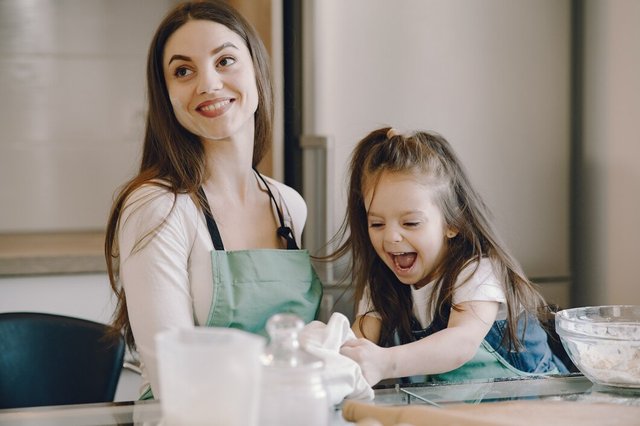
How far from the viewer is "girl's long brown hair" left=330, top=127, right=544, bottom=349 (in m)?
1.41

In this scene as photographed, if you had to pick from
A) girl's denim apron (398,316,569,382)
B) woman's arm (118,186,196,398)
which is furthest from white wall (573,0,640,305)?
woman's arm (118,186,196,398)

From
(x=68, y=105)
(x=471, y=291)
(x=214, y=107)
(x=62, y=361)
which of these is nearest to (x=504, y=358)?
(x=471, y=291)

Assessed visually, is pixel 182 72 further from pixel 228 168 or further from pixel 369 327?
pixel 369 327

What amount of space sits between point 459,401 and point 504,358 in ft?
1.47

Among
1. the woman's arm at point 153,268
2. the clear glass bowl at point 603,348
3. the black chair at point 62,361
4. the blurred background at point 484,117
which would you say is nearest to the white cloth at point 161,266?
the woman's arm at point 153,268

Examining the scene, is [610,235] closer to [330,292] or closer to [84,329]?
[330,292]

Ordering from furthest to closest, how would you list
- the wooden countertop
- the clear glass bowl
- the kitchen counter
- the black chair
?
1. the wooden countertop
2. the black chair
3. the clear glass bowl
4. the kitchen counter

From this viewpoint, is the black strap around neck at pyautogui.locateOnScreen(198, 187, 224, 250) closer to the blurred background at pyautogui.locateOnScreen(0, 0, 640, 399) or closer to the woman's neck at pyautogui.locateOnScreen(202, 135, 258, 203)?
the woman's neck at pyautogui.locateOnScreen(202, 135, 258, 203)

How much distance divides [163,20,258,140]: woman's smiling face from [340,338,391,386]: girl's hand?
45cm

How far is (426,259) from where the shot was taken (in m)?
1.42

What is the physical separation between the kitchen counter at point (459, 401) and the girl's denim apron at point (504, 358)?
9.0 inches

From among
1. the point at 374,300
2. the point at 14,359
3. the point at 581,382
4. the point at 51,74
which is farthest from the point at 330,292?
the point at 51,74

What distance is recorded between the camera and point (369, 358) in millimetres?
1110

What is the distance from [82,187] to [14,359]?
1.33m
